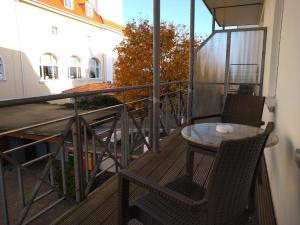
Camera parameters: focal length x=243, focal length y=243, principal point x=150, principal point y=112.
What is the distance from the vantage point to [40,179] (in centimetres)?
168

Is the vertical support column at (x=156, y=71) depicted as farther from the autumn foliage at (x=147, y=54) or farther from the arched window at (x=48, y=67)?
the arched window at (x=48, y=67)

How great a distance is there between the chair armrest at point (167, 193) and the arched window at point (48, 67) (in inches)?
526

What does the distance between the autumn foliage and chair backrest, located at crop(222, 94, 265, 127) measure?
25.6 feet

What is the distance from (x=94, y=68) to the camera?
17156 mm

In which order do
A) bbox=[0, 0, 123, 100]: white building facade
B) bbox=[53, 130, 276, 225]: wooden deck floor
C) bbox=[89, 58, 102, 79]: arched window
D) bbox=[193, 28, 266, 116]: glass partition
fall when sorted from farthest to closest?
1. bbox=[89, 58, 102, 79]: arched window
2. bbox=[0, 0, 123, 100]: white building facade
3. bbox=[193, 28, 266, 116]: glass partition
4. bbox=[53, 130, 276, 225]: wooden deck floor

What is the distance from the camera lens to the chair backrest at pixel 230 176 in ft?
3.22

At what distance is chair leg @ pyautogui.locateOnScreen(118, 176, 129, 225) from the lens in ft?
4.15

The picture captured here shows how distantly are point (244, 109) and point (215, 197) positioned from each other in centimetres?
190

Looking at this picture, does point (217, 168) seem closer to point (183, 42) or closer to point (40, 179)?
point (40, 179)

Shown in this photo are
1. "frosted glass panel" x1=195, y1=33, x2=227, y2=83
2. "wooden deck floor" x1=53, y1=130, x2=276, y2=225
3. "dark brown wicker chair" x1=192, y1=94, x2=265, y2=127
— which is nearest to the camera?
"wooden deck floor" x1=53, y1=130, x2=276, y2=225

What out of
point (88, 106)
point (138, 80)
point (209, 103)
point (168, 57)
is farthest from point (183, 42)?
point (209, 103)

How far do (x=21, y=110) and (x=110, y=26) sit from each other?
31.7ft

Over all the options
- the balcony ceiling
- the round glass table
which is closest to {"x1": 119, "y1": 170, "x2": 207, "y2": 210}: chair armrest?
the round glass table

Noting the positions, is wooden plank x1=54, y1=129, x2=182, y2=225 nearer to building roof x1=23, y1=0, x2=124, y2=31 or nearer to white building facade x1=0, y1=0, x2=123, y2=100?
white building facade x1=0, y1=0, x2=123, y2=100
